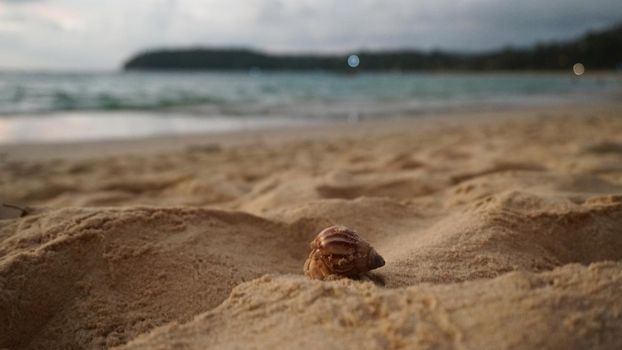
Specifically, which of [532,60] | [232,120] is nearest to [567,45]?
[532,60]

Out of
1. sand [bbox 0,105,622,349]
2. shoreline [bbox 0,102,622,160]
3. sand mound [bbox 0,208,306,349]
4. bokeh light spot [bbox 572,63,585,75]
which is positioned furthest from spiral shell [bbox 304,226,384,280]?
bokeh light spot [bbox 572,63,585,75]

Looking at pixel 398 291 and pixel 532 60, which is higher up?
pixel 532 60

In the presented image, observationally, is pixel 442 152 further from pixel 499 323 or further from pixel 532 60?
pixel 532 60

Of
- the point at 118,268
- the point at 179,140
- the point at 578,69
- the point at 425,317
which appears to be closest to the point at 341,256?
the point at 425,317

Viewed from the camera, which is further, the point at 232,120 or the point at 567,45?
the point at 567,45

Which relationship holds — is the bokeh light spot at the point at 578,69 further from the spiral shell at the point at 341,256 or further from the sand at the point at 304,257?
the spiral shell at the point at 341,256

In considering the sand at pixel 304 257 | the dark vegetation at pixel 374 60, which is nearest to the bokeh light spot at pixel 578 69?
the dark vegetation at pixel 374 60
